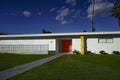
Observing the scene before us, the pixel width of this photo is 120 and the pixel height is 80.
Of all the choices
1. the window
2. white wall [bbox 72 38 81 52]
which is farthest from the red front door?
the window

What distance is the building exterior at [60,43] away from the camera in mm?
25734

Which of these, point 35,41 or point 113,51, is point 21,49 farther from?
point 113,51

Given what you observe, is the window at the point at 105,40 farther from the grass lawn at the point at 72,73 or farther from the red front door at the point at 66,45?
Answer: the grass lawn at the point at 72,73

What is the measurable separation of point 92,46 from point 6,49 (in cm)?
1339

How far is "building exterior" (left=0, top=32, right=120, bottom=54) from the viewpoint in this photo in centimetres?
2573

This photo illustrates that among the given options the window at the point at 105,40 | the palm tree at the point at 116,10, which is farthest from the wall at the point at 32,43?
the palm tree at the point at 116,10

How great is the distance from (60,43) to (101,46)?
6816 millimetres

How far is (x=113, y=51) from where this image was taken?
2553cm

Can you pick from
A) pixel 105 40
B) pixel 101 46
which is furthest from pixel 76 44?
pixel 105 40

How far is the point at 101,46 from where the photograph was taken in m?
26.2

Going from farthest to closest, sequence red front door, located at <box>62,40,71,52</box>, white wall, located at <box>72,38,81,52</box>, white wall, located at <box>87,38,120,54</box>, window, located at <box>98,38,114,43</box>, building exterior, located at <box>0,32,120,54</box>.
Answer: red front door, located at <box>62,40,71,52</box>, white wall, located at <box>72,38,81,52</box>, window, located at <box>98,38,114,43</box>, building exterior, located at <box>0,32,120,54</box>, white wall, located at <box>87,38,120,54</box>

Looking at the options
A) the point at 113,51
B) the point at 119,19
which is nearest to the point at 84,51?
the point at 113,51

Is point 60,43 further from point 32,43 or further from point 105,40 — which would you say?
point 105,40

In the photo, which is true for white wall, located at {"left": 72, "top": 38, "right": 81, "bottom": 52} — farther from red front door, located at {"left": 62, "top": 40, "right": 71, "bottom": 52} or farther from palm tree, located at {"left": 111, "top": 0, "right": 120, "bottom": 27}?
palm tree, located at {"left": 111, "top": 0, "right": 120, "bottom": 27}
